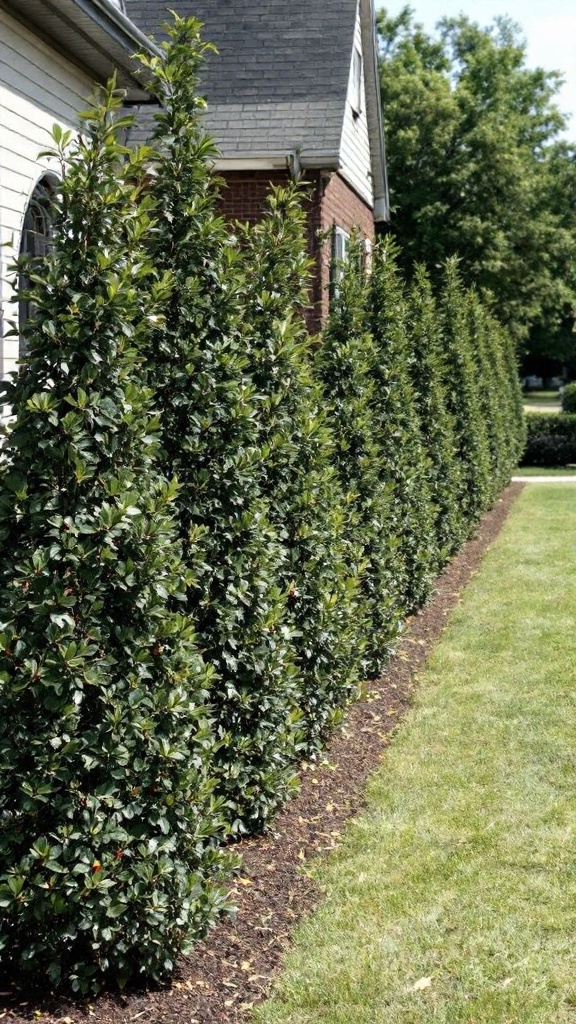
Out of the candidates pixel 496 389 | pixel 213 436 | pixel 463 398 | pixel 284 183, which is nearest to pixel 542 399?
pixel 496 389

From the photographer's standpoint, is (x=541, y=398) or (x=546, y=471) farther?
(x=541, y=398)

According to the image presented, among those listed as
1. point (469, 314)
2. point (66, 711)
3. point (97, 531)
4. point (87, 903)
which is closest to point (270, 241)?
point (97, 531)

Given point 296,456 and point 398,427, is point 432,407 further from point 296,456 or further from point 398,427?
point 296,456

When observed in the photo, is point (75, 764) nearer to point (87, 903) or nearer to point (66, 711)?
point (66, 711)

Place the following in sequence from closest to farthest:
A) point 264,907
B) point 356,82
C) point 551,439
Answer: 1. point 264,907
2. point 356,82
3. point 551,439

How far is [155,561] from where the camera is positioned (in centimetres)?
379

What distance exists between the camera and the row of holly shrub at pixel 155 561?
141 inches

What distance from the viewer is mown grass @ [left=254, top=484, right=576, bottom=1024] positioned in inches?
154

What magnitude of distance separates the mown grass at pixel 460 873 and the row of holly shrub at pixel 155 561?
503 millimetres

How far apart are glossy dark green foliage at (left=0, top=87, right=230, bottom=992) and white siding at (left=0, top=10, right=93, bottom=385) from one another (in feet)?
10.9

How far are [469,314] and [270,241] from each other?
35.6 ft

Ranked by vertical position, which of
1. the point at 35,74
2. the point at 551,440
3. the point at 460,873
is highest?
the point at 35,74

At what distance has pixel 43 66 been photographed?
7.72m

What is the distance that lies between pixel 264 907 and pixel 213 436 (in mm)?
2011
